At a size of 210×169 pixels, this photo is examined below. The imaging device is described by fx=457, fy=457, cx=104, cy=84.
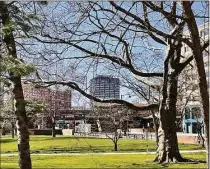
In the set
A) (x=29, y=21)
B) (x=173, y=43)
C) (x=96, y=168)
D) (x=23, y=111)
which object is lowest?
(x=96, y=168)

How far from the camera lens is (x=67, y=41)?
12.5 meters

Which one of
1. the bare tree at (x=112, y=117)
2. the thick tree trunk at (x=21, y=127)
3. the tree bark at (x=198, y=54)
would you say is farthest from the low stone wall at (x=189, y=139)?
the tree bark at (x=198, y=54)

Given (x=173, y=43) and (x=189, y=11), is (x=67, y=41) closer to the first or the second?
(x=173, y=43)

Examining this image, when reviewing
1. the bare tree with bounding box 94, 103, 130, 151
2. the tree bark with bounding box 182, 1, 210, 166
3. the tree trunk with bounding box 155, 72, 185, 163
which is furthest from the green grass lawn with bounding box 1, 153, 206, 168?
the bare tree with bounding box 94, 103, 130, 151

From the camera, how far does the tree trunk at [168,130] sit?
17.3m

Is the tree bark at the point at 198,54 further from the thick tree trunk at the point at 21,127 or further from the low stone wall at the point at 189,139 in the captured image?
the low stone wall at the point at 189,139

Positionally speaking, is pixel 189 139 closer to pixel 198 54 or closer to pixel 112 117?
pixel 112 117

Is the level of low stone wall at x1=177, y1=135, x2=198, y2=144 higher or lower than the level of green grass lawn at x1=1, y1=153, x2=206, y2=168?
higher

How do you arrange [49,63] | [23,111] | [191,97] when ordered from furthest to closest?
[191,97], [49,63], [23,111]

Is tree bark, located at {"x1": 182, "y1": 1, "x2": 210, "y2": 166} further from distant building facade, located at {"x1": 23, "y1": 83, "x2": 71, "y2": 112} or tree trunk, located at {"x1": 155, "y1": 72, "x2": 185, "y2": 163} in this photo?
tree trunk, located at {"x1": 155, "y1": 72, "x2": 185, "y2": 163}

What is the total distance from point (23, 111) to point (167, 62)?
819cm

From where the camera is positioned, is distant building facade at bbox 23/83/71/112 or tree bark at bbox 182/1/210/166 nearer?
tree bark at bbox 182/1/210/166

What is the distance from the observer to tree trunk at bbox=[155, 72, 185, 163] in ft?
56.8

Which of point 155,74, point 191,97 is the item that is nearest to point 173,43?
point 155,74
